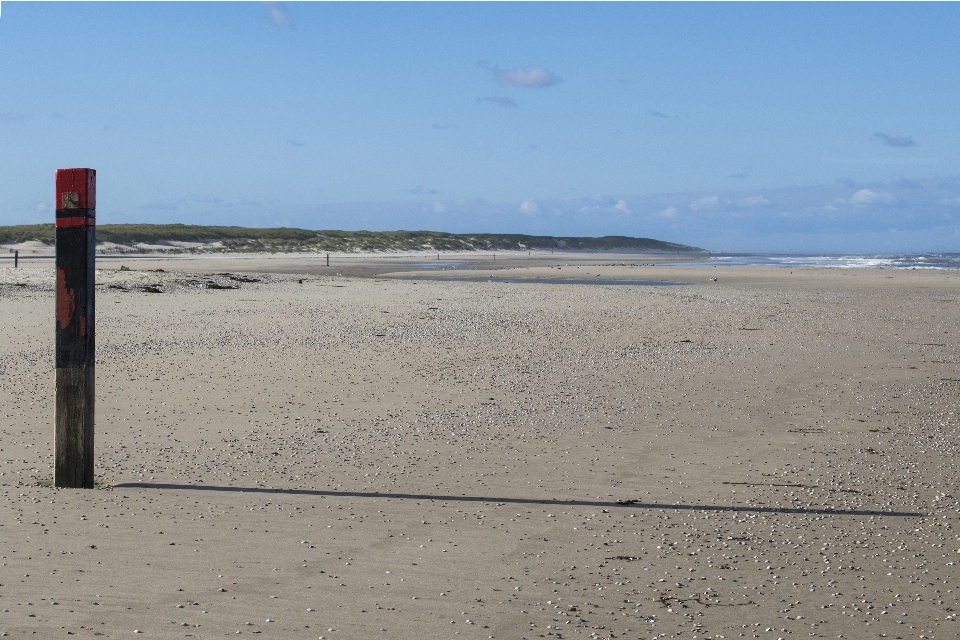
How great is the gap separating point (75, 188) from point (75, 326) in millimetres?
1008

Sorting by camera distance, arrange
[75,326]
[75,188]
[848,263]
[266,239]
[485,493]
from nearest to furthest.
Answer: [75,188] → [75,326] → [485,493] → [848,263] → [266,239]

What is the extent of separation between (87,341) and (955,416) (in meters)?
8.75

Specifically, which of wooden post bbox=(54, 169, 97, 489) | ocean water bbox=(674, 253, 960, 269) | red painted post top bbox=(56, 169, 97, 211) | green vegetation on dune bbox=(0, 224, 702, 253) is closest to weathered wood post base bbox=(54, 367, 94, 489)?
wooden post bbox=(54, 169, 97, 489)

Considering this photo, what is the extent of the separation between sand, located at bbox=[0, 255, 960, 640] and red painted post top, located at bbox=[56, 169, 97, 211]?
208 centimetres

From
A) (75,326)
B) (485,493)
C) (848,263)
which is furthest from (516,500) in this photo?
(848,263)

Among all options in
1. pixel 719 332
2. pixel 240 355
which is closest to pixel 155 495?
pixel 240 355

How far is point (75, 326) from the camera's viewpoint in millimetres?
6945

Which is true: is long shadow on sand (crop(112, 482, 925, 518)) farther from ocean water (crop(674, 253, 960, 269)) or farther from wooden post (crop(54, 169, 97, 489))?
ocean water (crop(674, 253, 960, 269))

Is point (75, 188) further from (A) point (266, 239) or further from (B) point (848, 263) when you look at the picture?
(A) point (266, 239)

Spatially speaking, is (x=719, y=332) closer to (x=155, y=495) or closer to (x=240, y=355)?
(x=240, y=355)

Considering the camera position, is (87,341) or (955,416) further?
(955,416)

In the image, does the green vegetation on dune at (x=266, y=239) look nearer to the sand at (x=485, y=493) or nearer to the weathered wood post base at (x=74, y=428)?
the sand at (x=485, y=493)

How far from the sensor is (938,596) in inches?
198

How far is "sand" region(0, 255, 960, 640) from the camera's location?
4.80 meters
